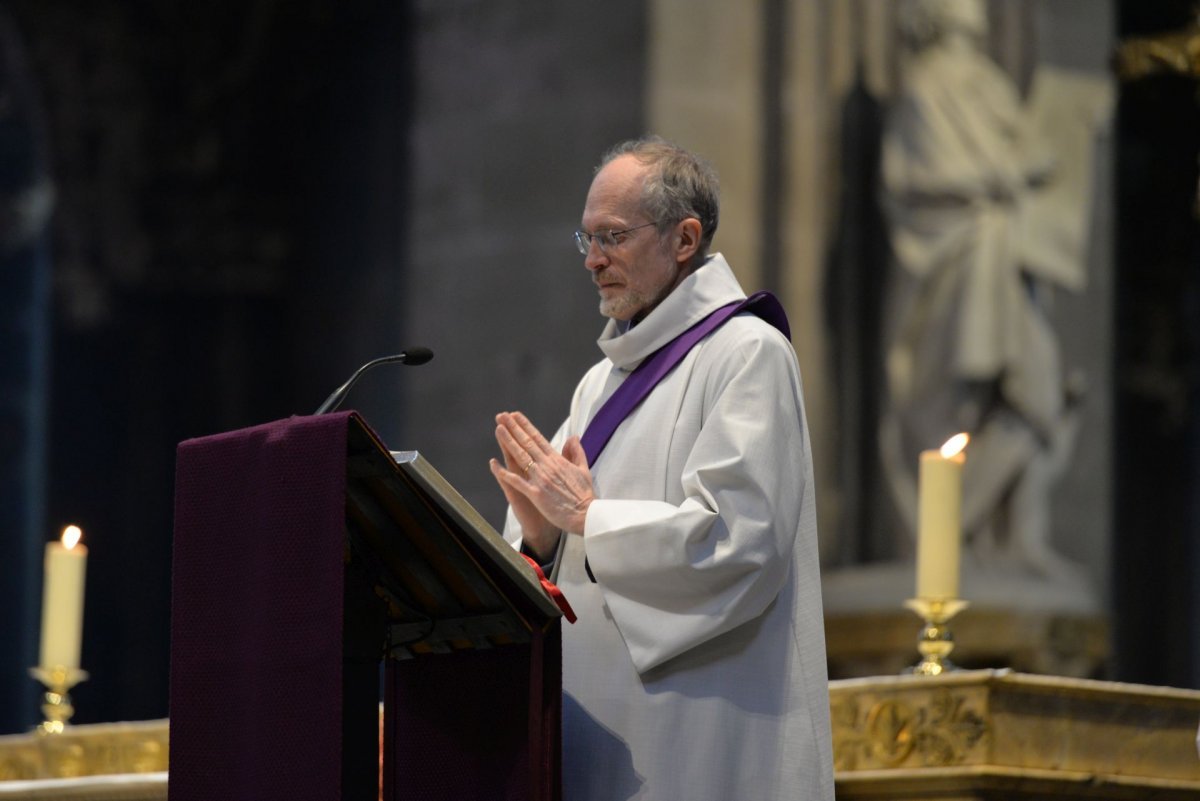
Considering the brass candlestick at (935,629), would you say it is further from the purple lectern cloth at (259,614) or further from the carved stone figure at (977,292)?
the carved stone figure at (977,292)

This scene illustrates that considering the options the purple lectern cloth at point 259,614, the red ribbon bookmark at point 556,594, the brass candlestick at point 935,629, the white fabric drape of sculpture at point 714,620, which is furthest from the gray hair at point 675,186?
the brass candlestick at point 935,629

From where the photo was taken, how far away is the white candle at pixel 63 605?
18.2ft

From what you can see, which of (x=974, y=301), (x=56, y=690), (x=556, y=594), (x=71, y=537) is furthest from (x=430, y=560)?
(x=974, y=301)

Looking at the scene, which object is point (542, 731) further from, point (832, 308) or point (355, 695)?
point (832, 308)

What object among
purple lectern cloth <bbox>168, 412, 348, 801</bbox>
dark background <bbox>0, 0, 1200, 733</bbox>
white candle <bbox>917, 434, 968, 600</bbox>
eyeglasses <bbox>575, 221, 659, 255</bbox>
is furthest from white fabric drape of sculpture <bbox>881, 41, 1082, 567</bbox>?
purple lectern cloth <bbox>168, 412, 348, 801</bbox>

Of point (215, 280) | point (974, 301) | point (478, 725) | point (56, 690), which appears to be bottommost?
point (56, 690)

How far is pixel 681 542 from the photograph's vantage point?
3.46 metres

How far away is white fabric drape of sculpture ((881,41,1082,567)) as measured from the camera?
761 centimetres

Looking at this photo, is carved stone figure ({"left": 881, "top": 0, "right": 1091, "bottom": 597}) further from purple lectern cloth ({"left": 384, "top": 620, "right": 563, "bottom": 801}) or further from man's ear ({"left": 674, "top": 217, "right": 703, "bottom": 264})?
purple lectern cloth ({"left": 384, "top": 620, "right": 563, "bottom": 801})

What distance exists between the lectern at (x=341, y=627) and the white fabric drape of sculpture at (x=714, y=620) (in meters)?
0.21

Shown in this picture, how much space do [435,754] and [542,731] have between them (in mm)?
292

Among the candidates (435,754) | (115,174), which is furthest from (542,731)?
(115,174)

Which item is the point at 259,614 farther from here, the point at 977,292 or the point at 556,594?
the point at 977,292

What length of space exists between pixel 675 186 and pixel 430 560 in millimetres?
884
